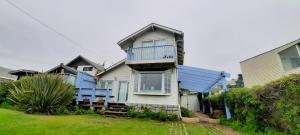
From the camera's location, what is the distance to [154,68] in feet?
37.8

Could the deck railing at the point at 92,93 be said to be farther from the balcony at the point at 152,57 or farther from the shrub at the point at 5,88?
the shrub at the point at 5,88

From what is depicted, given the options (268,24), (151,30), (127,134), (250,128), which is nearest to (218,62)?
(268,24)

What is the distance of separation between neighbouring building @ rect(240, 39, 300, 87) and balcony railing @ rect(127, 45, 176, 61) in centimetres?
832

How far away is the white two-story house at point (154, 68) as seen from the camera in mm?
10711

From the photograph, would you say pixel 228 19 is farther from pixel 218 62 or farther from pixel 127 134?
pixel 218 62

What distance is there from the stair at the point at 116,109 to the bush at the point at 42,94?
2984mm

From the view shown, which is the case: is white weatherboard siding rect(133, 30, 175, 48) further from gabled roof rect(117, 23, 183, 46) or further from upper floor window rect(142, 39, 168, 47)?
gabled roof rect(117, 23, 183, 46)

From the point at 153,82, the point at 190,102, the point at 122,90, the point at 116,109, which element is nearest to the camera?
the point at 116,109

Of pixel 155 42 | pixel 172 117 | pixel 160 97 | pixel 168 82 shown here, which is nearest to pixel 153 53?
pixel 155 42

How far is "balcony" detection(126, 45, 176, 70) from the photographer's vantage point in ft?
34.6

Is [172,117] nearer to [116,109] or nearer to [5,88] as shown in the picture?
[116,109]

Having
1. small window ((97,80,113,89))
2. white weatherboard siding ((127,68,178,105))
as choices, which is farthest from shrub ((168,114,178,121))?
small window ((97,80,113,89))

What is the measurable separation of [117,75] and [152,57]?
4.87 meters

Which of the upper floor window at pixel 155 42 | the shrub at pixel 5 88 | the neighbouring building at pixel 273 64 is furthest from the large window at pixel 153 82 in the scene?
the shrub at pixel 5 88
